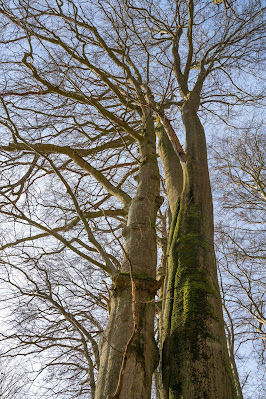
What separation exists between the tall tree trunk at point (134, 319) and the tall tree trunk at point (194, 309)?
112mm

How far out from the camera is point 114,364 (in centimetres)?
161

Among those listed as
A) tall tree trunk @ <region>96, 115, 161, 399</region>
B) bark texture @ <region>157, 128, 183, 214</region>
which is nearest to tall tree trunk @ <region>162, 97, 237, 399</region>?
tall tree trunk @ <region>96, 115, 161, 399</region>

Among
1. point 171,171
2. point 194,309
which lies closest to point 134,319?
point 194,309

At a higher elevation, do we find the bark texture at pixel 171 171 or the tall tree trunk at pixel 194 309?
the bark texture at pixel 171 171

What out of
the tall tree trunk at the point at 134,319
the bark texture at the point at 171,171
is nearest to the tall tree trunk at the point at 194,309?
the tall tree trunk at the point at 134,319

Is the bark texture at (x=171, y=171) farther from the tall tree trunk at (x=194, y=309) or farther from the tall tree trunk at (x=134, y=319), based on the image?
the tall tree trunk at (x=194, y=309)

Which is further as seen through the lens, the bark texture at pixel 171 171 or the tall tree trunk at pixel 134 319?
the bark texture at pixel 171 171

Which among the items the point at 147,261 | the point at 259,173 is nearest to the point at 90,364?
the point at 147,261

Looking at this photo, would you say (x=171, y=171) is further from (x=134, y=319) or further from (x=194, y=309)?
(x=134, y=319)

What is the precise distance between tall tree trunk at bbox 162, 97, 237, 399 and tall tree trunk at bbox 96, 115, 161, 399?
0.11 m

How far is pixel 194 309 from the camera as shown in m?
1.70

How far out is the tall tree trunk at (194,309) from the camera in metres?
1.43

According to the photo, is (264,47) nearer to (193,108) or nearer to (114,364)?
(193,108)

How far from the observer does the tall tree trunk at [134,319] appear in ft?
4.90
